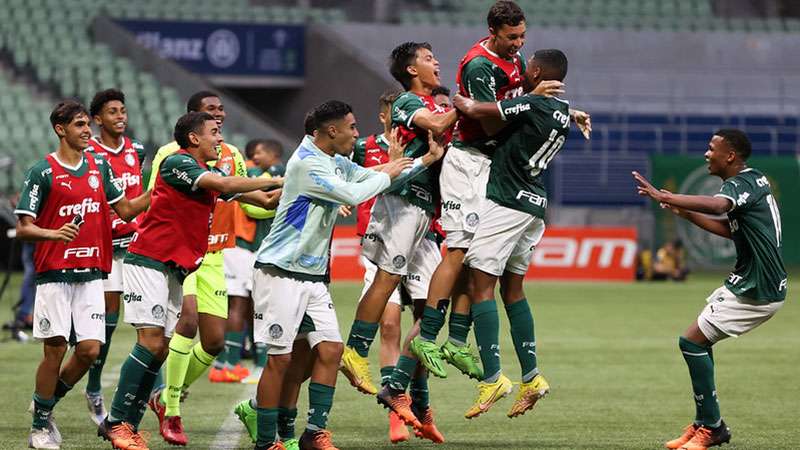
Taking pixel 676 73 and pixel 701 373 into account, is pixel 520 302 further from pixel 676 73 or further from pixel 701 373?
pixel 676 73

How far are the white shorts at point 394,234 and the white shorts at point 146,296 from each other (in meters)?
1.34

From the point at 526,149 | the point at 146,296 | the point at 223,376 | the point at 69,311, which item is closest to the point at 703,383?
the point at 526,149

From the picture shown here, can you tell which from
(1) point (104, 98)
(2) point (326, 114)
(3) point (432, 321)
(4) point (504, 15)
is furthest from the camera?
(1) point (104, 98)

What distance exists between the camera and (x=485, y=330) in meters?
9.11

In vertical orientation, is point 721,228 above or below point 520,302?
above

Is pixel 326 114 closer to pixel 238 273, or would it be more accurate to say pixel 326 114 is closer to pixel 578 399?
pixel 578 399

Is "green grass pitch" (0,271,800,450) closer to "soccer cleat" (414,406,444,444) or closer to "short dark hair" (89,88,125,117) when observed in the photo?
"soccer cleat" (414,406,444,444)

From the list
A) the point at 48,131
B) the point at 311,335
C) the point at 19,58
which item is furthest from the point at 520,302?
the point at 19,58

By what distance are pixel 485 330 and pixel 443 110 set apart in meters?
1.47

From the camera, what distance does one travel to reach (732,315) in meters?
9.05

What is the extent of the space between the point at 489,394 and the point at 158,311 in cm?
217

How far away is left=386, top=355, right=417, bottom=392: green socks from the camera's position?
920 centimetres

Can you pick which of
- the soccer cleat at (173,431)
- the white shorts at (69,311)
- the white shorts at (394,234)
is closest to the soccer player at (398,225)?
the white shorts at (394,234)

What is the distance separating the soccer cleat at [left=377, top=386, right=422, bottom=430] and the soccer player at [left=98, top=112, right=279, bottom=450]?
1477 millimetres
